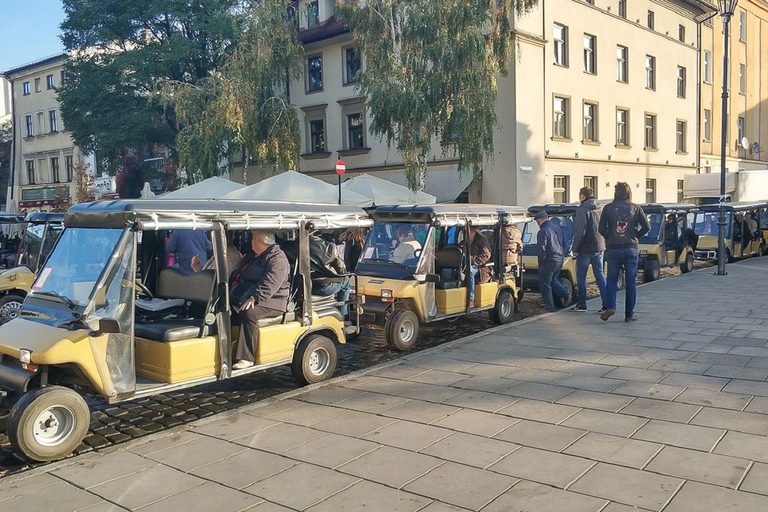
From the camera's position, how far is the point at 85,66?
108ft

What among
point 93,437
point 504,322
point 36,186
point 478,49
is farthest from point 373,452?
point 36,186

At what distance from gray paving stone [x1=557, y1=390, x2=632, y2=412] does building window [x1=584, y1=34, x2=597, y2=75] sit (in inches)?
1003

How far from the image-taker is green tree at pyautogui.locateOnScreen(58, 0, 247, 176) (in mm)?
31688

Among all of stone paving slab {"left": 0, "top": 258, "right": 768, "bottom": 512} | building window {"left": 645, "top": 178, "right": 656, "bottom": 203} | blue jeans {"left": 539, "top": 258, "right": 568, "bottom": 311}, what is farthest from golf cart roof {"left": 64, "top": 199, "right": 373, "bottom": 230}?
building window {"left": 645, "top": 178, "right": 656, "bottom": 203}

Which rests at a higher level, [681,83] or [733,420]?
[681,83]

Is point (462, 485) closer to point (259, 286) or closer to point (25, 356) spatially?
point (259, 286)

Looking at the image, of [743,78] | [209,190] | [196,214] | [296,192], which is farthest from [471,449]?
[743,78]

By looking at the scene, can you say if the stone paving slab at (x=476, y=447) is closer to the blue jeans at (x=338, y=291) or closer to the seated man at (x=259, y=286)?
the seated man at (x=259, y=286)

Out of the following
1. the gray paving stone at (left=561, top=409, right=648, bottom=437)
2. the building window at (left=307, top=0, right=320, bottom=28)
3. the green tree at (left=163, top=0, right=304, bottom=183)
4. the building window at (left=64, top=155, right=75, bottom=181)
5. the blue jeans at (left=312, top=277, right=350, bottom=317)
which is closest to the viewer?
the gray paving stone at (left=561, top=409, right=648, bottom=437)

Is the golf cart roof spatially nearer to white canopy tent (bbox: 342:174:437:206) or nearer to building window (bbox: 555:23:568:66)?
white canopy tent (bbox: 342:174:437:206)

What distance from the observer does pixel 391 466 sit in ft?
16.2

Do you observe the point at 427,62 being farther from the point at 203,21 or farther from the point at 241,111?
the point at 203,21

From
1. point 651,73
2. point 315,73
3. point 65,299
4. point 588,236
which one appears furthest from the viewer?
point 651,73

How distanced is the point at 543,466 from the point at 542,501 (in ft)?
1.94
